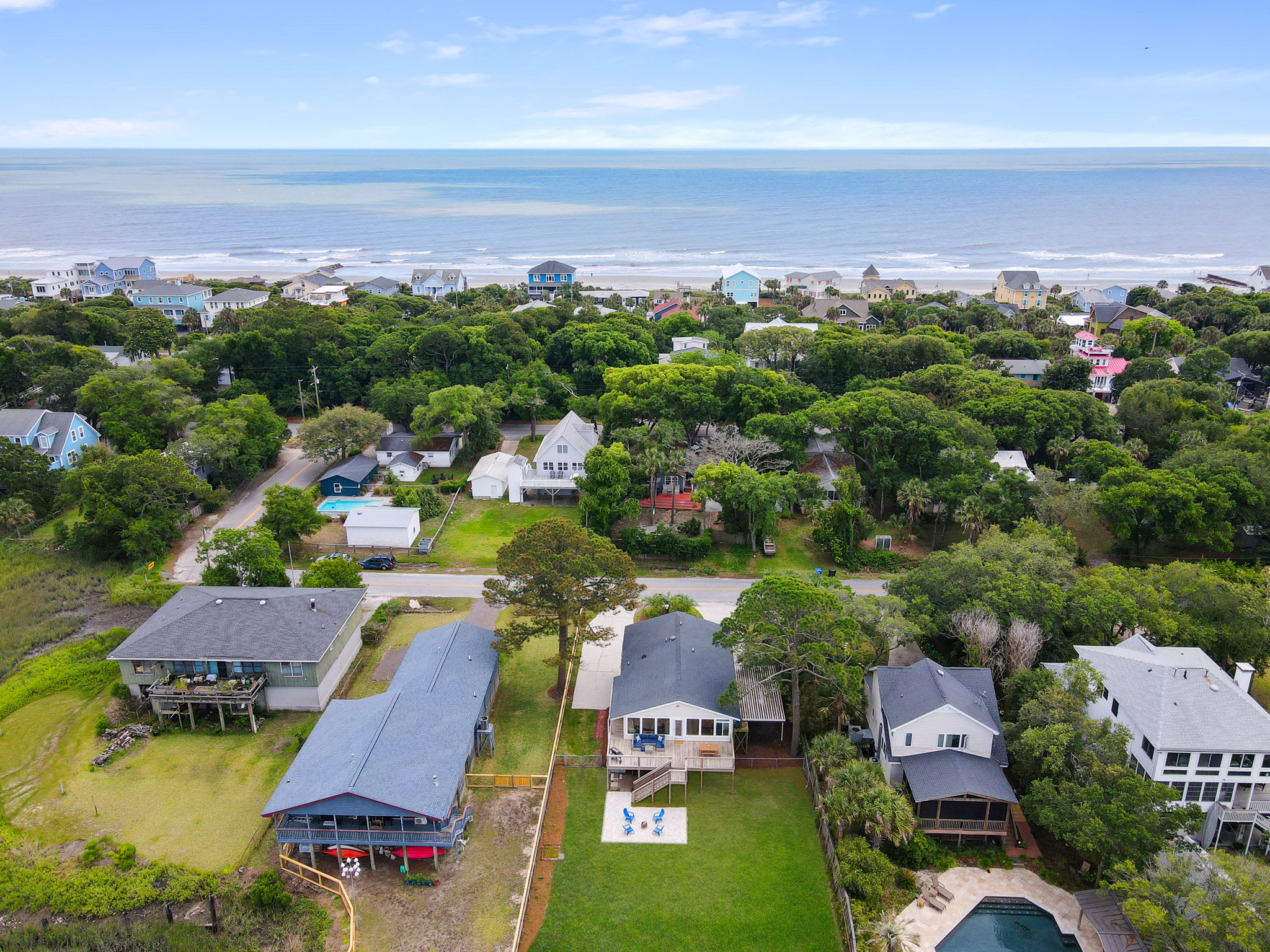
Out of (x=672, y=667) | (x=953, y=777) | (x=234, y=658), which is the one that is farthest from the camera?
(x=234, y=658)

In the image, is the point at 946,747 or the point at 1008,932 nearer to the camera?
the point at 1008,932

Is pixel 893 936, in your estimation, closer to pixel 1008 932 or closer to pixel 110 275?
pixel 1008 932

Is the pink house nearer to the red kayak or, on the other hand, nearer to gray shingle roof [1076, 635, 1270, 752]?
gray shingle roof [1076, 635, 1270, 752]

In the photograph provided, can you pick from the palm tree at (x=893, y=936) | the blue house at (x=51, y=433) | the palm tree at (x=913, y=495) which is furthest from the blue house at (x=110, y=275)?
the palm tree at (x=893, y=936)

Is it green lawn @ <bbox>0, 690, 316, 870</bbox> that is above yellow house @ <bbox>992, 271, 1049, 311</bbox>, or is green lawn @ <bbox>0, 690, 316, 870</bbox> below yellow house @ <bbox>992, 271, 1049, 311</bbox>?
below

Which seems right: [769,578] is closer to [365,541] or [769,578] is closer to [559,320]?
[365,541]

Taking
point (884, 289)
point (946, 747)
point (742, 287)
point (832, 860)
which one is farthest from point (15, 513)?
point (884, 289)

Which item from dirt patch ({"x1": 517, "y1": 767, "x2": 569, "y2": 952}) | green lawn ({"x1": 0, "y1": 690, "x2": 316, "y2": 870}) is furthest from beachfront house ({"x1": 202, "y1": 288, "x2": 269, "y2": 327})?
dirt patch ({"x1": 517, "y1": 767, "x2": 569, "y2": 952})
